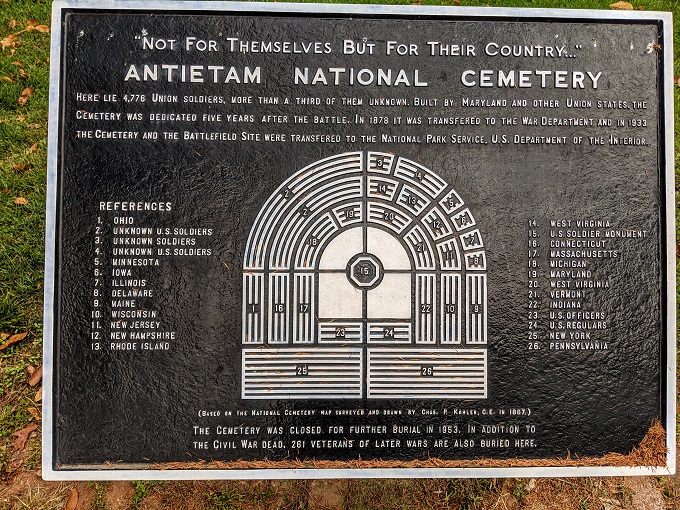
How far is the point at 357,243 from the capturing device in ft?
9.91

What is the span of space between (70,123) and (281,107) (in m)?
1.39

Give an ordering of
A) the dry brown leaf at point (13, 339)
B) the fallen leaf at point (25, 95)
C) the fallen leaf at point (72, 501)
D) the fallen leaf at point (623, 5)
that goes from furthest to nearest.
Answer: the fallen leaf at point (623, 5) < the fallen leaf at point (25, 95) < the dry brown leaf at point (13, 339) < the fallen leaf at point (72, 501)

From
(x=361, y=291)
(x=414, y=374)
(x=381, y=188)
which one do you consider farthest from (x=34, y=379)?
(x=381, y=188)

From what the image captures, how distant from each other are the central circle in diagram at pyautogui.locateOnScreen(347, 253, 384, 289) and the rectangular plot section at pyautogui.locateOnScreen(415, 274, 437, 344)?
271 mm

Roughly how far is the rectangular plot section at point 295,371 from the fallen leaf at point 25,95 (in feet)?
9.37

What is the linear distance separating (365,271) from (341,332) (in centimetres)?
43

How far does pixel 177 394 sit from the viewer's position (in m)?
3.01

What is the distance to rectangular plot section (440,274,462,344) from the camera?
3.03m

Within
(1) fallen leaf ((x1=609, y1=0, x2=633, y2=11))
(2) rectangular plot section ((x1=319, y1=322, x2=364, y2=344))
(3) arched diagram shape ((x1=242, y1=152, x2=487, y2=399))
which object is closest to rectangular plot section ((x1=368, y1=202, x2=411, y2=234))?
(3) arched diagram shape ((x1=242, y1=152, x2=487, y2=399))

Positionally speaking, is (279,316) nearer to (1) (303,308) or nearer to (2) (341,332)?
(1) (303,308)

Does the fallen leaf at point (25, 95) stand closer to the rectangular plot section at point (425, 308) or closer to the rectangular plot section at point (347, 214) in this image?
the rectangular plot section at point (347, 214)

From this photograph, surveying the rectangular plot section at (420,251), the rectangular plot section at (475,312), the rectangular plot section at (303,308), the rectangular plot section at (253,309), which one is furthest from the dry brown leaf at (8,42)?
the rectangular plot section at (475,312)

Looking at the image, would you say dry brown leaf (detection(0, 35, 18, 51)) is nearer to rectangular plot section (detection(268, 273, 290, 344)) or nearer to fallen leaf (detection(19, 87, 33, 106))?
fallen leaf (detection(19, 87, 33, 106))

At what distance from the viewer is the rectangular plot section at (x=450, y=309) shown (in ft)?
9.93
